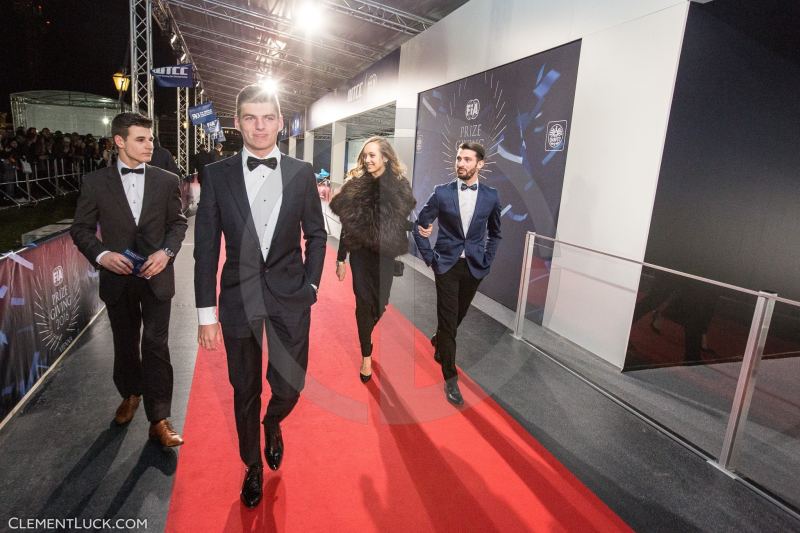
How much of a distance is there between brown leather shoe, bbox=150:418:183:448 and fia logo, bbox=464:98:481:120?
5.67 meters

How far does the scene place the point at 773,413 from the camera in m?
3.61

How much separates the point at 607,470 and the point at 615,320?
187 centimetres

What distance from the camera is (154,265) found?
238 centimetres

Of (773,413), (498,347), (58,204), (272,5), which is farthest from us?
(58,204)

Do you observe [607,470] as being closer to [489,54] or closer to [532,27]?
[532,27]

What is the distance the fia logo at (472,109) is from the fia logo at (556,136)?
1.74 m

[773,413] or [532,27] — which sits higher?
[532,27]

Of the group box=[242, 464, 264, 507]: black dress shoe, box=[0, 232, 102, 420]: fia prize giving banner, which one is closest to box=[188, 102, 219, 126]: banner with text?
box=[0, 232, 102, 420]: fia prize giving banner

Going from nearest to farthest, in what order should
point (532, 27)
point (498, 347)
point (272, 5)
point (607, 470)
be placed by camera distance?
point (607, 470) → point (498, 347) → point (532, 27) → point (272, 5)

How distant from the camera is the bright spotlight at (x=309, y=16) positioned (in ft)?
31.0

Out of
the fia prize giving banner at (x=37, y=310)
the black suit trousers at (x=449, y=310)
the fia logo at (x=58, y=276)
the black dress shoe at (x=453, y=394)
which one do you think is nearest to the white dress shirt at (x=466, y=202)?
the black suit trousers at (x=449, y=310)

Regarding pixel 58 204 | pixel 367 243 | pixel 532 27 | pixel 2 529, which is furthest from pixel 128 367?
pixel 58 204

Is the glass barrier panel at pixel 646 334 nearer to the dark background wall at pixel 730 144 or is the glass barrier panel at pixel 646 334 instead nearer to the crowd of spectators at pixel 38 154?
the dark background wall at pixel 730 144

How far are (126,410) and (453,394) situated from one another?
82.9 inches
